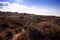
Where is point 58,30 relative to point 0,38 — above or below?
above

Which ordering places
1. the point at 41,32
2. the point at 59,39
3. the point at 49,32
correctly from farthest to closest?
1. the point at 41,32
2. the point at 49,32
3. the point at 59,39

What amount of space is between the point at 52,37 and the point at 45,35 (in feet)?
3.61

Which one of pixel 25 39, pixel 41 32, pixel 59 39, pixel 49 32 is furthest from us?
pixel 25 39

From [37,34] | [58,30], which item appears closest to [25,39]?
[37,34]

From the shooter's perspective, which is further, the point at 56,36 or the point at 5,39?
the point at 5,39

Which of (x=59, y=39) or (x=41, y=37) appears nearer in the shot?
(x=59, y=39)

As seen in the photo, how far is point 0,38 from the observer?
17.3m

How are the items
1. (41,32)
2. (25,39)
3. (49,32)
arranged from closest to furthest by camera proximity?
(49,32) → (41,32) → (25,39)

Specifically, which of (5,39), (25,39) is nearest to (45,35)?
(25,39)

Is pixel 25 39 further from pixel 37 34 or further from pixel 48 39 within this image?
pixel 48 39

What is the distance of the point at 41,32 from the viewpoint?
1631 cm

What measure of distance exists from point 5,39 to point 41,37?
17.3 ft

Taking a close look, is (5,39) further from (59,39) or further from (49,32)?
(59,39)

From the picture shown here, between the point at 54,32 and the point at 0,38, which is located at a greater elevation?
the point at 54,32
